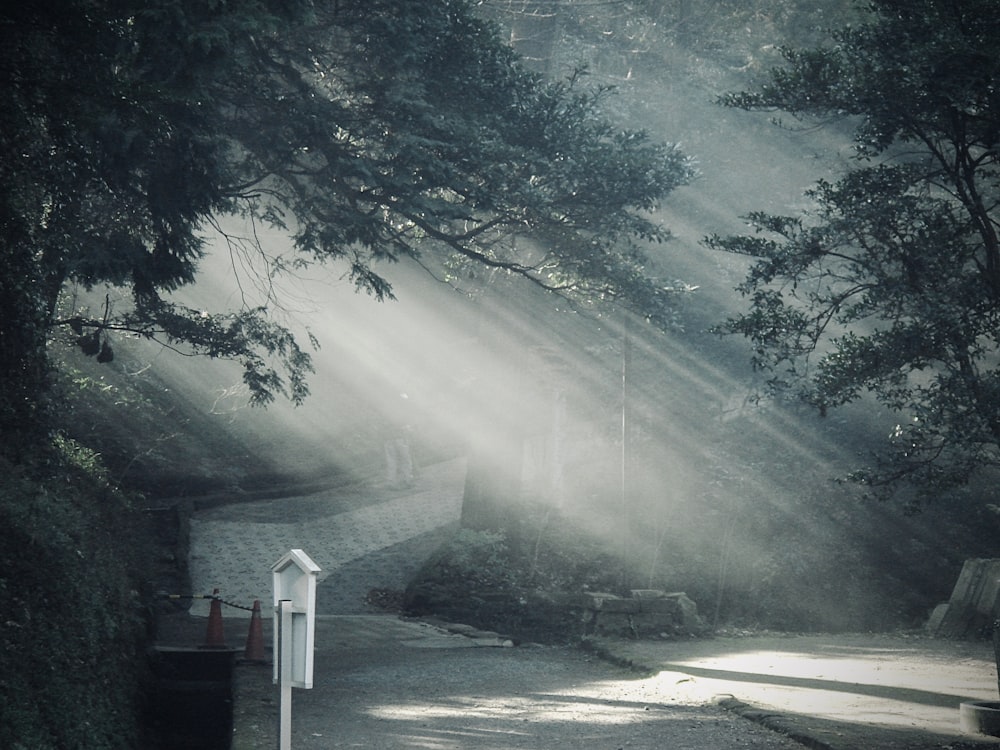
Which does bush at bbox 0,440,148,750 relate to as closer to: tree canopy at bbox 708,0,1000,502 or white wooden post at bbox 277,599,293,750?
white wooden post at bbox 277,599,293,750

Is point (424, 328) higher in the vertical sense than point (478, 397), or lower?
higher

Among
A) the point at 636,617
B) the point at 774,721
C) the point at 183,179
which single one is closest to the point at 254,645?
the point at 183,179

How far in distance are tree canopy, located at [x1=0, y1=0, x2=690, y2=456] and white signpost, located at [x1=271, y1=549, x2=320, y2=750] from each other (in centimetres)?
551

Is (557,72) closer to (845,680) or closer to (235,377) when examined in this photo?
(235,377)

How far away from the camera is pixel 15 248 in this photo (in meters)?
9.73

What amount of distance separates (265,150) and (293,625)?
411 inches

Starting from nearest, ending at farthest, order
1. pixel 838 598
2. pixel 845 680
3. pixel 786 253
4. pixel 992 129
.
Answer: pixel 992 129 → pixel 845 680 → pixel 786 253 → pixel 838 598

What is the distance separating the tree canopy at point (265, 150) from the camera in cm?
995

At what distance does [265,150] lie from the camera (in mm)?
14703

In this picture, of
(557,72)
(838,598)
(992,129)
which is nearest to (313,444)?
(557,72)

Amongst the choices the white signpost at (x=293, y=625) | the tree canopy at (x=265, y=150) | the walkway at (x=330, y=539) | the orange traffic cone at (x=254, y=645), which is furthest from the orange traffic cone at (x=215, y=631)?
the white signpost at (x=293, y=625)

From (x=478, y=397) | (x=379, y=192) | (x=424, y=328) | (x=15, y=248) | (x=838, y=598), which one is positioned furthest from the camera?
(x=424, y=328)

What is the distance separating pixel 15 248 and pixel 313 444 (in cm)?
2437

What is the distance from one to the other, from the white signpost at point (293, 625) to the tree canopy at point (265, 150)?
5.51 meters
